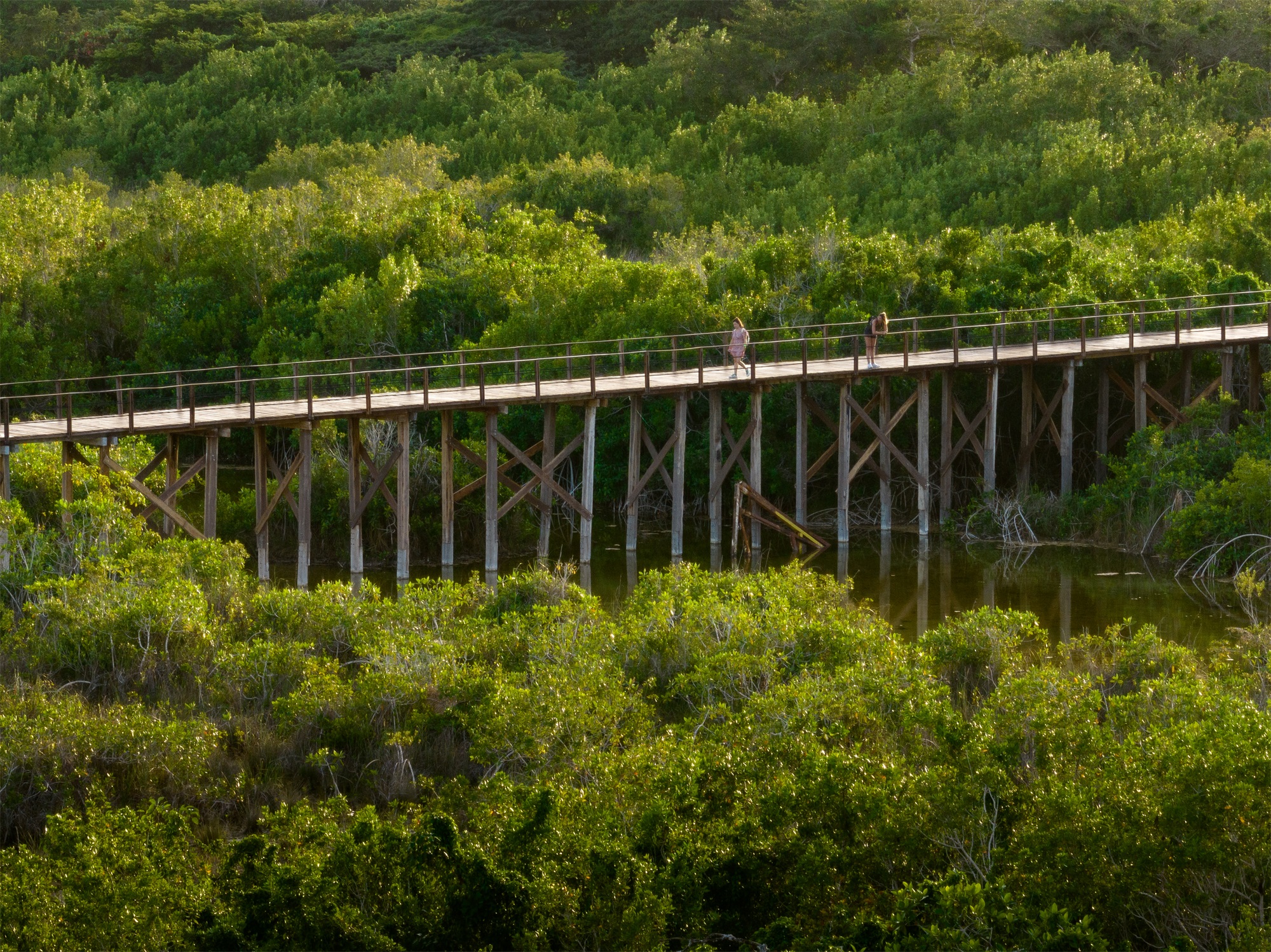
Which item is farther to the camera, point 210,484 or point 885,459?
point 885,459

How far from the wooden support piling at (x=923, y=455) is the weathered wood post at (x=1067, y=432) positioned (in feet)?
7.63

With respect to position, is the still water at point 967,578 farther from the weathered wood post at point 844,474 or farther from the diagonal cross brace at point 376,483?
the diagonal cross brace at point 376,483

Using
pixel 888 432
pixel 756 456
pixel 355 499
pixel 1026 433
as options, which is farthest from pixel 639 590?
pixel 1026 433

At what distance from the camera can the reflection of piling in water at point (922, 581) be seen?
77.1ft

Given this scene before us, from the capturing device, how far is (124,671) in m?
17.0

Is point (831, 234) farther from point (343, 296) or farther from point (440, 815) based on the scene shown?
point (440, 815)

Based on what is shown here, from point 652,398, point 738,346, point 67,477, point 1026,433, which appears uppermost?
point 738,346

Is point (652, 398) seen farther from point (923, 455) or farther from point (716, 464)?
point (923, 455)

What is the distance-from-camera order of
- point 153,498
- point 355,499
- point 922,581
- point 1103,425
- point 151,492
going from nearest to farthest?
point 153,498 < point 151,492 < point 355,499 < point 922,581 < point 1103,425

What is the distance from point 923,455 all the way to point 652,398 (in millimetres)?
5044

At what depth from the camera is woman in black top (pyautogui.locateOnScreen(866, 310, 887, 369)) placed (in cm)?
2830

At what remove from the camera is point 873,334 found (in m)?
28.4

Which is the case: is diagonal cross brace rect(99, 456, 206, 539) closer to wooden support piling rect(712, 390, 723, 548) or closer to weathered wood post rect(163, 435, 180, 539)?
weathered wood post rect(163, 435, 180, 539)

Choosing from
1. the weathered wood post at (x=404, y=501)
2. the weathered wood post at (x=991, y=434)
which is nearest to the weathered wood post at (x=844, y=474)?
the weathered wood post at (x=991, y=434)
